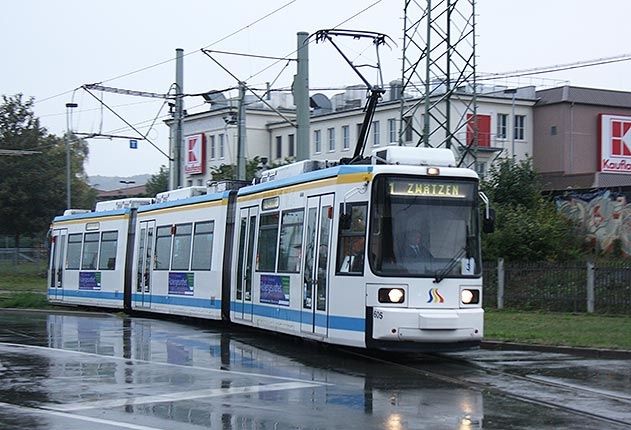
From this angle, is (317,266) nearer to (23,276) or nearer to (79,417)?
(79,417)

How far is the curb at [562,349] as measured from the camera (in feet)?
59.6

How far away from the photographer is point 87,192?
86812mm

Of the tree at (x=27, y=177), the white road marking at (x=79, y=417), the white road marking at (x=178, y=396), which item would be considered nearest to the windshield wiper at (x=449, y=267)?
the white road marking at (x=178, y=396)

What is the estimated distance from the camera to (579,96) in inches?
2724

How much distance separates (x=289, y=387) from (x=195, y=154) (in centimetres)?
7113

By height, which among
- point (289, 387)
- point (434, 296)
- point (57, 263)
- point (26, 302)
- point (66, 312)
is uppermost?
point (57, 263)

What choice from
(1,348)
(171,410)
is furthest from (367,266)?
(1,348)

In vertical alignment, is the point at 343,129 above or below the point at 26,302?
above

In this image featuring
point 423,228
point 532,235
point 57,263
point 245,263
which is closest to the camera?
point 423,228

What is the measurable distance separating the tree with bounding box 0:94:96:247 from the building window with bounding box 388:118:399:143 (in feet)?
70.9

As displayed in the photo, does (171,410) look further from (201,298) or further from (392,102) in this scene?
(392,102)

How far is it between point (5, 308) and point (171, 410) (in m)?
24.1

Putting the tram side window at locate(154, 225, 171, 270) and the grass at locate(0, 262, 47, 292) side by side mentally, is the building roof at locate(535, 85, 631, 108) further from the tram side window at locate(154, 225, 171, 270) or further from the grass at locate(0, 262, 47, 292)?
the tram side window at locate(154, 225, 171, 270)

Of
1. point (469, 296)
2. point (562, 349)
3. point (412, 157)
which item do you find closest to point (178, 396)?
point (469, 296)
